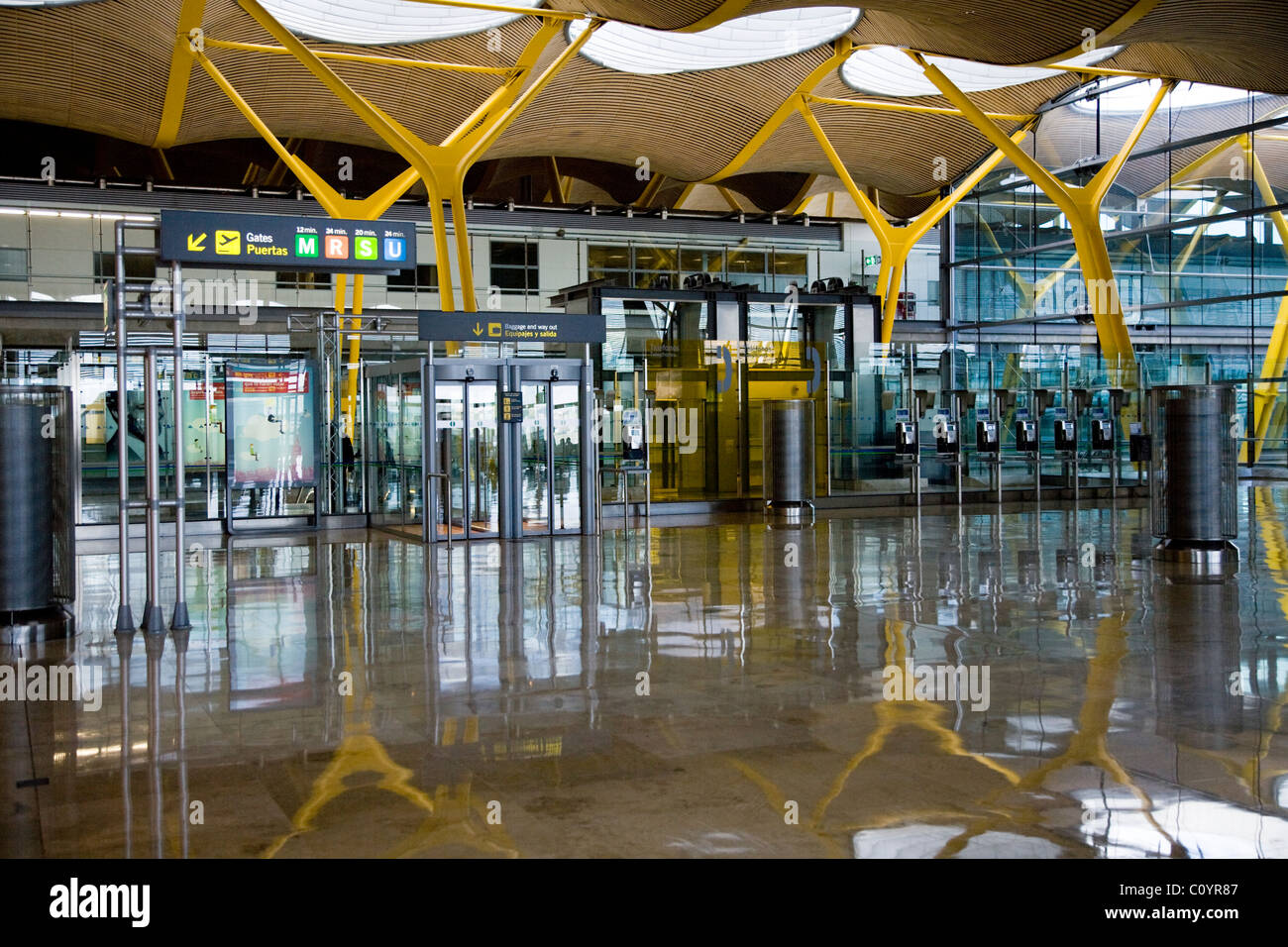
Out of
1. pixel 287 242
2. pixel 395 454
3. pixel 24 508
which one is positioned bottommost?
pixel 24 508

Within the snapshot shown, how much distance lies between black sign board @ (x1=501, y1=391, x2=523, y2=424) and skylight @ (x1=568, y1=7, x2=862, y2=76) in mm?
13588

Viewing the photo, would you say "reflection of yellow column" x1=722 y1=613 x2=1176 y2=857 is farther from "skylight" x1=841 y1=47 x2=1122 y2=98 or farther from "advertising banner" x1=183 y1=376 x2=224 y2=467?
"skylight" x1=841 y1=47 x2=1122 y2=98

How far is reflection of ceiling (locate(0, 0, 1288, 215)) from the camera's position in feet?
72.2

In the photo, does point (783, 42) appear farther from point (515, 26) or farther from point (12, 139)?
point (12, 139)

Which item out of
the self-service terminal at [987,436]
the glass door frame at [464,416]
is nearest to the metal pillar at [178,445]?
the glass door frame at [464,416]

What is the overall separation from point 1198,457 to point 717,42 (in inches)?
840

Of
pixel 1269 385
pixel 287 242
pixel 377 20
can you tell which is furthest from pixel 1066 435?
pixel 377 20

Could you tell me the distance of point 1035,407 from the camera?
2320 centimetres

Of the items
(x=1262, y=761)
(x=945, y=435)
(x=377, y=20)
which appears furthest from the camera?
(x=377, y=20)

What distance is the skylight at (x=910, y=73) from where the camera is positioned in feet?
104

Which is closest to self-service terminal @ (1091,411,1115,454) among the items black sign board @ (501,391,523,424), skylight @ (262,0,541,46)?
black sign board @ (501,391,523,424)

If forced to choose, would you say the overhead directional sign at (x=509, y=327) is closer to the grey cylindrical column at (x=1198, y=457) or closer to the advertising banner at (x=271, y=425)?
the advertising banner at (x=271, y=425)

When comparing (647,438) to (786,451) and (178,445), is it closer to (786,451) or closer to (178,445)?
(786,451)

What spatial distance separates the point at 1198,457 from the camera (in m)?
11.5
